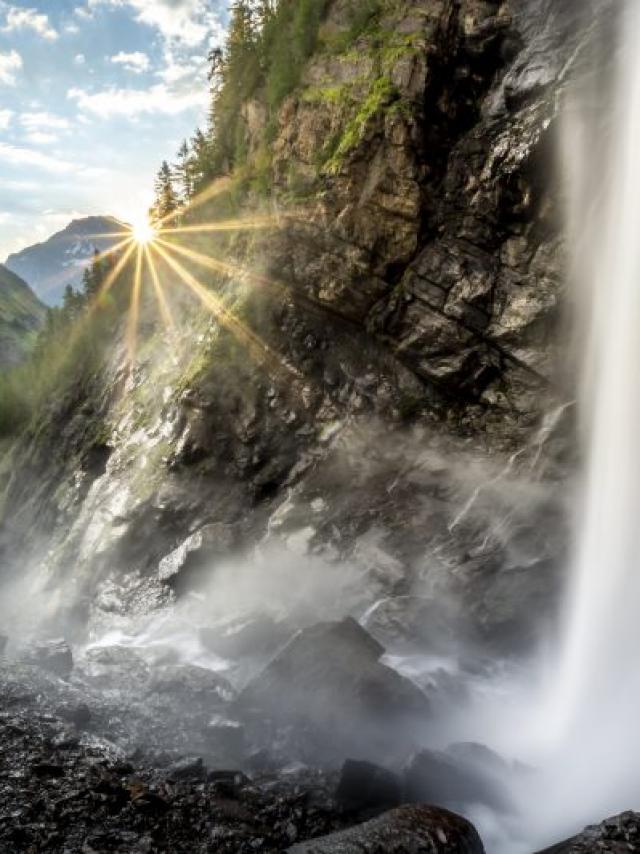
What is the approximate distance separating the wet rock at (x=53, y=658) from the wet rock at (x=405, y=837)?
18.4m

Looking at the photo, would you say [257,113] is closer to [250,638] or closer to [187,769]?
[250,638]

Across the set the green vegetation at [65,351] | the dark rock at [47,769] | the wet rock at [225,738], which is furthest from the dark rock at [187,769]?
the green vegetation at [65,351]

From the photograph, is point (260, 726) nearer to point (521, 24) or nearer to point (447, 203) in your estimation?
point (447, 203)


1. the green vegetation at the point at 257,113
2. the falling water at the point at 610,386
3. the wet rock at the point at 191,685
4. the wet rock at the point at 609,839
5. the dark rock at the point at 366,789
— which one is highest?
the green vegetation at the point at 257,113

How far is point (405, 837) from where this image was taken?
37.8 ft

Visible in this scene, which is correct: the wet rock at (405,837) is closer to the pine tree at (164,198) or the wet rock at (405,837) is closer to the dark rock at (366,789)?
the dark rock at (366,789)

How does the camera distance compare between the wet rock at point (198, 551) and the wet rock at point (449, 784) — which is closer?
the wet rock at point (449, 784)

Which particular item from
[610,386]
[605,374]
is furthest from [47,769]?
[605,374]

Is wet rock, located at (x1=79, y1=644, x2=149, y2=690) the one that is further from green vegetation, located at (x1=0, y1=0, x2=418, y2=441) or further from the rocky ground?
green vegetation, located at (x1=0, y1=0, x2=418, y2=441)

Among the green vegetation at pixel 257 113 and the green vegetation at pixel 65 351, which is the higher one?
the green vegetation at pixel 257 113

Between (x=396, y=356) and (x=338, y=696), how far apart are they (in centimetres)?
1577

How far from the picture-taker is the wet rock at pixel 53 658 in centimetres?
2631

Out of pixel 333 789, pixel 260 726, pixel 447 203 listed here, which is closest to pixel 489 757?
pixel 333 789

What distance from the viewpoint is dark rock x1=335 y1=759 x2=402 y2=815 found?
1497 cm
